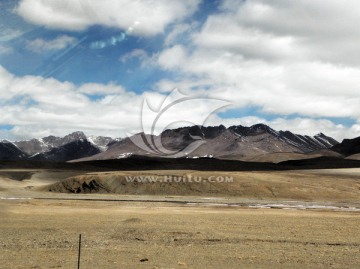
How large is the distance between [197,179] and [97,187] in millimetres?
19337

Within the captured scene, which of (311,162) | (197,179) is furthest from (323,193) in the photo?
(311,162)

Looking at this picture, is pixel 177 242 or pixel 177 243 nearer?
pixel 177 243

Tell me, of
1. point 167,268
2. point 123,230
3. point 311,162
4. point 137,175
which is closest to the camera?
point 167,268

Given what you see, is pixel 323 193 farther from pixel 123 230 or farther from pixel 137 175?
pixel 123 230

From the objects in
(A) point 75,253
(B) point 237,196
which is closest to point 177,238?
(A) point 75,253

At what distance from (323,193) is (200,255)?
59404mm

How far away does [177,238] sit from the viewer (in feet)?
89.2

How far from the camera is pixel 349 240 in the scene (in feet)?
89.9

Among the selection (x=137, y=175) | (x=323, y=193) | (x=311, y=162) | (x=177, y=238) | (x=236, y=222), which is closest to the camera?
(x=177, y=238)

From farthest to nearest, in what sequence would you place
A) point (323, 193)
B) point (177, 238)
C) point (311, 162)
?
point (311, 162) → point (323, 193) → point (177, 238)

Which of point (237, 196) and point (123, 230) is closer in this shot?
point (123, 230)

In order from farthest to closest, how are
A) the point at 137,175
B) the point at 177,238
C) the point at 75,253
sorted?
the point at 137,175
the point at 177,238
the point at 75,253

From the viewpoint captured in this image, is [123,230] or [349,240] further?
[123,230]

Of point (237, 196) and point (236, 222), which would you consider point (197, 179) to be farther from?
point (236, 222)
